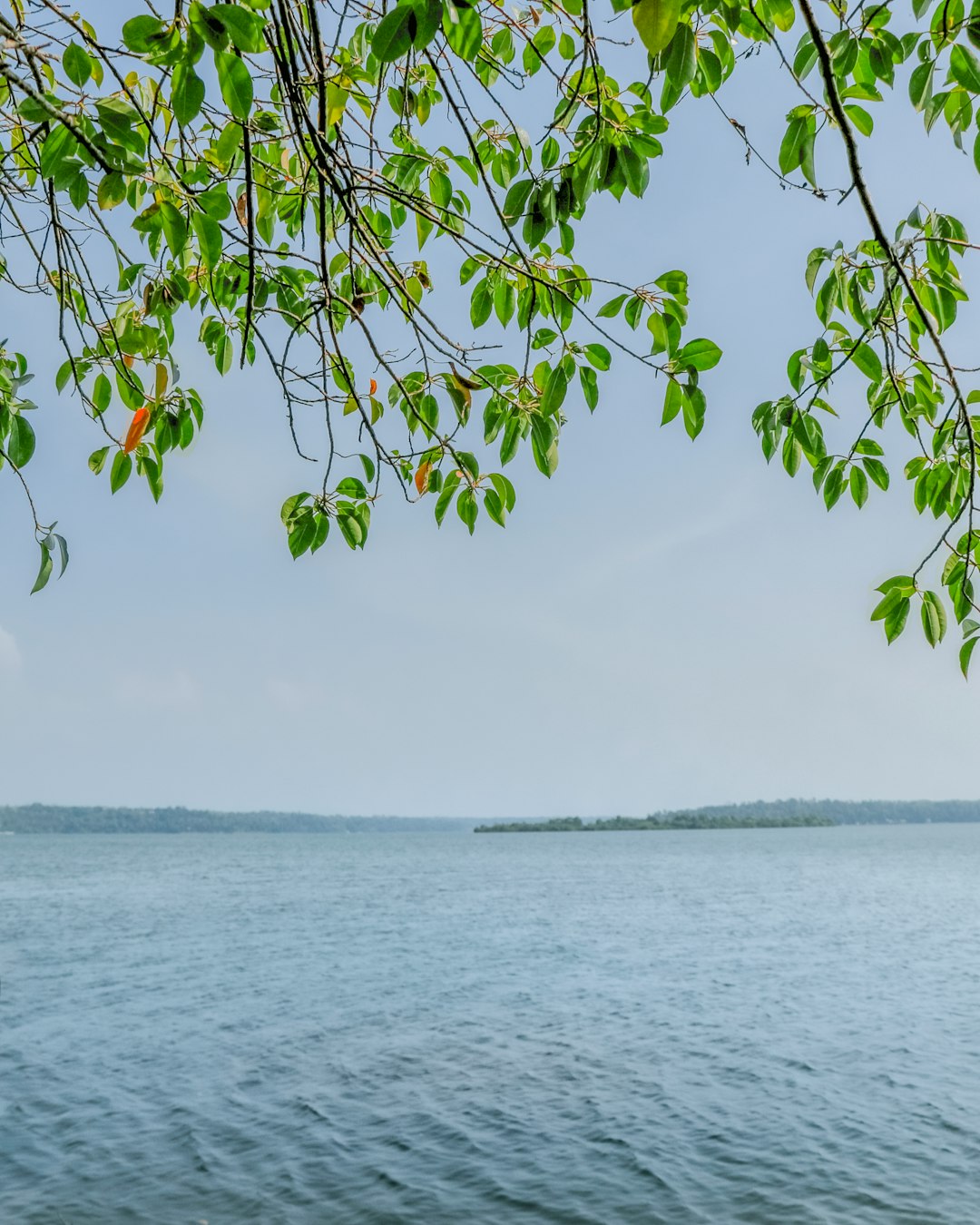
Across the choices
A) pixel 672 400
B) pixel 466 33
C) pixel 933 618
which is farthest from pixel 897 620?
pixel 466 33

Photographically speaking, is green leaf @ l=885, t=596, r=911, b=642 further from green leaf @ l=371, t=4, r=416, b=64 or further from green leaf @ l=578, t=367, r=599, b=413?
green leaf @ l=371, t=4, r=416, b=64

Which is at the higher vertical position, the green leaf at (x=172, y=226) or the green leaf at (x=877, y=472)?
the green leaf at (x=172, y=226)

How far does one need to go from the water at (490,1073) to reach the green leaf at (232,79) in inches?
434

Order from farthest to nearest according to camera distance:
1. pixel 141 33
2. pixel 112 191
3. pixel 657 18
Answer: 1. pixel 112 191
2. pixel 141 33
3. pixel 657 18

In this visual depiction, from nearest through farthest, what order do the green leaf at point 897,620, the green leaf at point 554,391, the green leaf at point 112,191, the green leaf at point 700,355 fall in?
the green leaf at point 112,191 < the green leaf at point 897,620 < the green leaf at point 700,355 < the green leaf at point 554,391

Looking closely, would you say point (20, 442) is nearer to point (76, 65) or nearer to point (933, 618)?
point (76, 65)

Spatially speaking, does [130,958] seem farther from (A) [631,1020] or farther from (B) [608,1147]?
(B) [608,1147]

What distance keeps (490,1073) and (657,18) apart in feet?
53.5

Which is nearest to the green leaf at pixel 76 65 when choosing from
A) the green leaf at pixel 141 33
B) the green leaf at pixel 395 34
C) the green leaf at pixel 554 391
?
the green leaf at pixel 141 33

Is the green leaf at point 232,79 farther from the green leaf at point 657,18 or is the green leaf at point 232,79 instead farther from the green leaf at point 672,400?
the green leaf at point 672,400

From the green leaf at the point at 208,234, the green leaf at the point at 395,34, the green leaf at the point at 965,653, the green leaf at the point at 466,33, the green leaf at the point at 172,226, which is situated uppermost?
the green leaf at the point at 466,33

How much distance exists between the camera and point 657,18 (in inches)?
47.9

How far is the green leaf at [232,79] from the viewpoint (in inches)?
54.5

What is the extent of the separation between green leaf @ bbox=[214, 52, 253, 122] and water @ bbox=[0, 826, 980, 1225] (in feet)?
36.1
